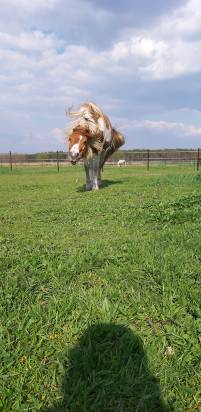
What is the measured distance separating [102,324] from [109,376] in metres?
0.50

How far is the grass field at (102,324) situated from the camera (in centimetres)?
265

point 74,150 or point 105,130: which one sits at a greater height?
point 105,130

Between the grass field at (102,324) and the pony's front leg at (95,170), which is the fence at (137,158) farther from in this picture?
the grass field at (102,324)

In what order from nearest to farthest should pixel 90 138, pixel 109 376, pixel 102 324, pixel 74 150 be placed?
pixel 109 376 → pixel 102 324 → pixel 74 150 → pixel 90 138

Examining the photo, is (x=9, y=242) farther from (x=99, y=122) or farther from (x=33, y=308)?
(x=99, y=122)

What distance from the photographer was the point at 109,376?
9.08 feet

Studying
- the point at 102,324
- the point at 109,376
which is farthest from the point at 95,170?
the point at 109,376

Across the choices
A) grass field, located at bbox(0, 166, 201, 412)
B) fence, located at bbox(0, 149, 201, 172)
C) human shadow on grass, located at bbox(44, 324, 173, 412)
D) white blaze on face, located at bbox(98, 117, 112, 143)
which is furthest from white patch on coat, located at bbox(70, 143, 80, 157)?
fence, located at bbox(0, 149, 201, 172)

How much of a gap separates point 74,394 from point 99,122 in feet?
36.1

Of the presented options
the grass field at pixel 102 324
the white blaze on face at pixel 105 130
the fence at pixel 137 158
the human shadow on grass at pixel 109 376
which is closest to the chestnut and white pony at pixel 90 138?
the white blaze on face at pixel 105 130

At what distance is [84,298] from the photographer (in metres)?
3.55

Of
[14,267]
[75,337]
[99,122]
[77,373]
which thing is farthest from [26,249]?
[99,122]

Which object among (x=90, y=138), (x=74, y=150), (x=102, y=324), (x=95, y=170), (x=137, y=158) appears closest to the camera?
(x=102, y=324)

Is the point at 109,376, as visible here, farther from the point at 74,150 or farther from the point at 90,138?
the point at 90,138
